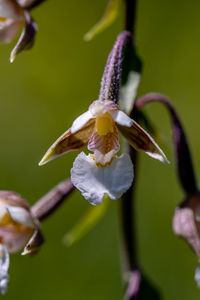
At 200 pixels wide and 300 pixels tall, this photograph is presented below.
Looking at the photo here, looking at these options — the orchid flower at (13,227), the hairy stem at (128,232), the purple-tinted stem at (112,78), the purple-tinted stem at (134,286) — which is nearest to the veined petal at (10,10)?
the purple-tinted stem at (112,78)

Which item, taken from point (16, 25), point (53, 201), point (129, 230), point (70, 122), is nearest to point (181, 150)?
point (129, 230)

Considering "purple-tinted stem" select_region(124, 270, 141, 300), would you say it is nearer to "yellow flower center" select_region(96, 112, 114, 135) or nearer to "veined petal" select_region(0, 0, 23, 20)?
"yellow flower center" select_region(96, 112, 114, 135)

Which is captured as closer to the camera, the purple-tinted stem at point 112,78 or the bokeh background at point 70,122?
the purple-tinted stem at point 112,78

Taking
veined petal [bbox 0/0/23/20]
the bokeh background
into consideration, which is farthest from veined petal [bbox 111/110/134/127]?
the bokeh background

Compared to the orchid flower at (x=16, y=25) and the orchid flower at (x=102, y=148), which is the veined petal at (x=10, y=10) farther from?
the orchid flower at (x=102, y=148)

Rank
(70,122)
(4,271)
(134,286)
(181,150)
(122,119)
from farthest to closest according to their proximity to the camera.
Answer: (70,122) → (134,286) → (181,150) → (4,271) → (122,119)

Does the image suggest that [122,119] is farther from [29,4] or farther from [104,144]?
[29,4]

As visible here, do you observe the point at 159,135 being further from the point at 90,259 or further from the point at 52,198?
the point at 90,259
